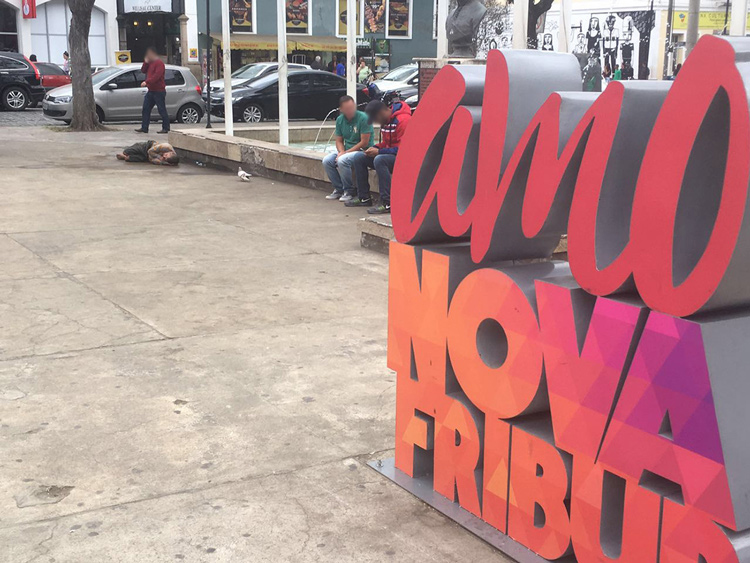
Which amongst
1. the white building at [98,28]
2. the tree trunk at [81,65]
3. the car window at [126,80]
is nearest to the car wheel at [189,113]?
the car window at [126,80]

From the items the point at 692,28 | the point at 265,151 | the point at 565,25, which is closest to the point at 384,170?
the point at 565,25

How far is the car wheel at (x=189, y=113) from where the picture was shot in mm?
21656

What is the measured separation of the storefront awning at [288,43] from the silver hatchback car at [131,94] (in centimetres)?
1627

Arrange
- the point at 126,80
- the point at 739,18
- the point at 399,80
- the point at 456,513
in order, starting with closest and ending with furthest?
1. the point at 456,513
2. the point at 739,18
3. the point at 126,80
4. the point at 399,80

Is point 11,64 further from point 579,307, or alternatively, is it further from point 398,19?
point 579,307

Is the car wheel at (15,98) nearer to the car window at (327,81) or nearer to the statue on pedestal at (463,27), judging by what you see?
the car window at (327,81)

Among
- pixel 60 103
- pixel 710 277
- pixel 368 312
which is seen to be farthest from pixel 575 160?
pixel 60 103

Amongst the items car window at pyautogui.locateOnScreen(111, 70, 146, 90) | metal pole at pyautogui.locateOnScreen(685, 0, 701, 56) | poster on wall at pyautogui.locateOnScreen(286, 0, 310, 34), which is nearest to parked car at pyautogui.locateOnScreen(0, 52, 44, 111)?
car window at pyautogui.locateOnScreen(111, 70, 146, 90)

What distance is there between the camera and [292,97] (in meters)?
22.4

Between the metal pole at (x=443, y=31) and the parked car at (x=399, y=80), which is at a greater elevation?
the metal pole at (x=443, y=31)

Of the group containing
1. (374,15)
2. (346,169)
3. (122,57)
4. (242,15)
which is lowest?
(346,169)

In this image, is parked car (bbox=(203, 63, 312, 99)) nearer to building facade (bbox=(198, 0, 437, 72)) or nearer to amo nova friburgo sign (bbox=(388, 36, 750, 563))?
building facade (bbox=(198, 0, 437, 72))

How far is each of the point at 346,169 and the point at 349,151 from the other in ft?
0.78

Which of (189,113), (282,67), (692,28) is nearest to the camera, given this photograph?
(692,28)
